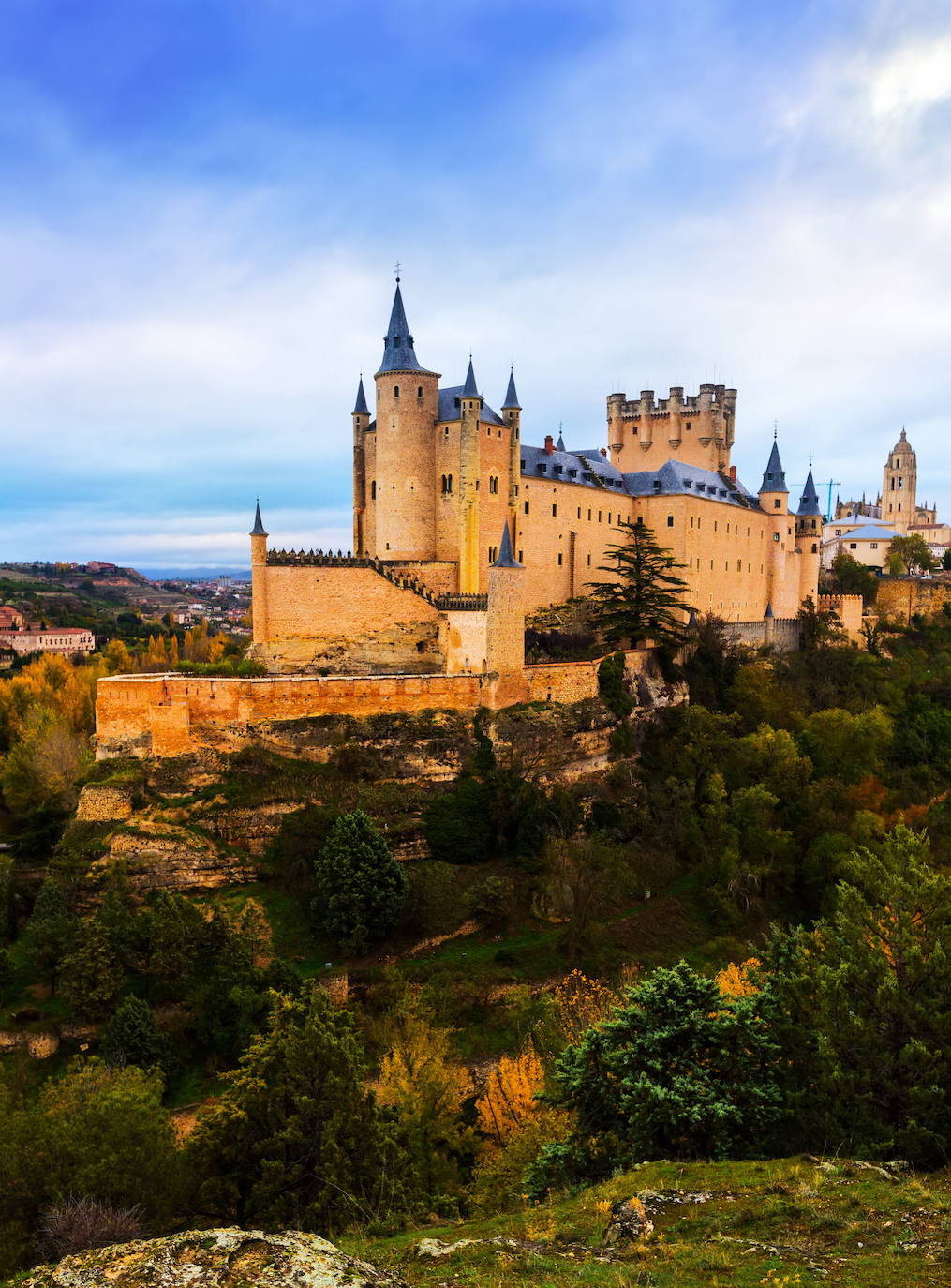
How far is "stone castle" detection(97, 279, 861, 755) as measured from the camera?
34562 millimetres

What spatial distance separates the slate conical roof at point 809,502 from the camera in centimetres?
6444

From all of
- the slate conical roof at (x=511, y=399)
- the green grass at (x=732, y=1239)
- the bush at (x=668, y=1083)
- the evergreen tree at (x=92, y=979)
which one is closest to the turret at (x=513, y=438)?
the slate conical roof at (x=511, y=399)

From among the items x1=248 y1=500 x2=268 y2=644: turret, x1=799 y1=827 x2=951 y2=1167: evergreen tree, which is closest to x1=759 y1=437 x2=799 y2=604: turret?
x1=248 y1=500 x2=268 y2=644: turret

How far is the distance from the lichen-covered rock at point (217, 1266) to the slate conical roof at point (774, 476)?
59.6 m

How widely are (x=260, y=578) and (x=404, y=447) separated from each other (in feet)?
32.1

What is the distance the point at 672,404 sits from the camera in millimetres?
61469

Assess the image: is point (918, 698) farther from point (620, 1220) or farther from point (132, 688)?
point (620, 1220)

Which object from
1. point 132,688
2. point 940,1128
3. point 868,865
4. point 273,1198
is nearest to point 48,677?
point 132,688

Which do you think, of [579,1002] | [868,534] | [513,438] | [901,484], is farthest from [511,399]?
[901,484]

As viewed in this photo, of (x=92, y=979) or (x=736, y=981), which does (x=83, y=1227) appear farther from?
(x=736, y=981)

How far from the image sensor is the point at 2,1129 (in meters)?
17.5

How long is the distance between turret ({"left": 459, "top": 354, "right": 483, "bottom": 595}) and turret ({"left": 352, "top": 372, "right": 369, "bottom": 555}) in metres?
Result: 5.98

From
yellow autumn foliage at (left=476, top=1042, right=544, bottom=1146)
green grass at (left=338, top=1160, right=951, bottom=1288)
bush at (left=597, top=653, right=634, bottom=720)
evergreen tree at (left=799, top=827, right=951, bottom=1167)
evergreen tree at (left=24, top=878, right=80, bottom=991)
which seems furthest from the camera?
bush at (left=597, top=653, right=634, bottom=720)

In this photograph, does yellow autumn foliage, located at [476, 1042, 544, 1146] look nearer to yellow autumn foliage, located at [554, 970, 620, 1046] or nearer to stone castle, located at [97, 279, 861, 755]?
yellow autumn foliage, located at [554, 970, 620, 1046]
